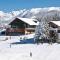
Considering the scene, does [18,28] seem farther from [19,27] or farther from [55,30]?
[55,30]

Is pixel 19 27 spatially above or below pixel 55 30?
above

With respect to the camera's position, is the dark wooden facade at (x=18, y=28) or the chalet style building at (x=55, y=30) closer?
the chalet style building at (x=55, y=30)

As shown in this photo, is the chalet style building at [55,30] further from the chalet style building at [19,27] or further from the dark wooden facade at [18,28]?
the dark wooden facade at [18,28]

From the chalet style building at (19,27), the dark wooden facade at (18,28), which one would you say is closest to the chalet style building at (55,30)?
the chalet style building at (19,27)

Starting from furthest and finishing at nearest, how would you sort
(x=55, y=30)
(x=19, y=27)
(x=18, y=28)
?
(x=19, y=27), (x=18, y=28), (x=55, y=30)

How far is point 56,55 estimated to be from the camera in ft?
104

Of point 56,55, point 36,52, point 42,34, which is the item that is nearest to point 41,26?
point 42,34

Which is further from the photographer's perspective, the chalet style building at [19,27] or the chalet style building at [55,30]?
the chalet style building at [19,27]

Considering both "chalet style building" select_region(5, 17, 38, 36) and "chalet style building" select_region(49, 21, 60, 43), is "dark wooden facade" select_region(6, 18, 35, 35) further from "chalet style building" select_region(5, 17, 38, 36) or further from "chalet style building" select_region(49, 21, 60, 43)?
"chalet style building" select_region(49, 21, 60, 43)

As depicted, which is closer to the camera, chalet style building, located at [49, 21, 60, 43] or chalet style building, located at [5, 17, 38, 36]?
chalet style building, located at [49, 21, 60, 43]

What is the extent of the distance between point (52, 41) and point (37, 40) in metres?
2.73

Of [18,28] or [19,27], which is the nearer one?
[18,28]

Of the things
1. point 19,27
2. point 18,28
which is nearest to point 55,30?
point 18,28

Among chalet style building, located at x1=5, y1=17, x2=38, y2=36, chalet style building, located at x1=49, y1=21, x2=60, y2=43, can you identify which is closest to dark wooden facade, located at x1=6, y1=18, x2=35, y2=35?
chalet style building, located at x1=5, y1=17, x2=38, y2=36
